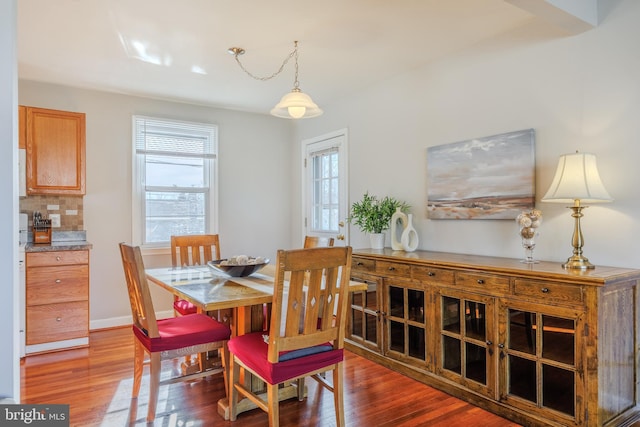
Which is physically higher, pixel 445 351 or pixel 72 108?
pixel 72 108

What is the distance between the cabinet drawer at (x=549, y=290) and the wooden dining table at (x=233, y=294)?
0.89 metres

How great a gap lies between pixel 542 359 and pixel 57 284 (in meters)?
3.79

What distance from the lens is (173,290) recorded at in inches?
93.3

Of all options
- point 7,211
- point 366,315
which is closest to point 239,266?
point 366,315

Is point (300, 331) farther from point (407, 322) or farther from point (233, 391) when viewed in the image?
point (407, 322)

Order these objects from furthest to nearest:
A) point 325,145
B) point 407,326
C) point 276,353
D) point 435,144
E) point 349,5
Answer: point 325,145
point 435,144
point 407,326
point 349,5
point 276,353

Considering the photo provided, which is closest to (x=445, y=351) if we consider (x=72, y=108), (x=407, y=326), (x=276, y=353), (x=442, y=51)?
(x=407, y=326)

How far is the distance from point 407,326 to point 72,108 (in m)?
3.86

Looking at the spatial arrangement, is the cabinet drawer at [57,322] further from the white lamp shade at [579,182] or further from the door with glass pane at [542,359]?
the white lamp shade at [579,182]

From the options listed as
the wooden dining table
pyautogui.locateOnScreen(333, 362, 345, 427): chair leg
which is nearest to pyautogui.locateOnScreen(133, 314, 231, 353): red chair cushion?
the wooden dining table

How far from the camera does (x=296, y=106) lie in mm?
2855

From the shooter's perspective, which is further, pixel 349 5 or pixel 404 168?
pixel 404 168

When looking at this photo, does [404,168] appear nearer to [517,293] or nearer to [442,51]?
[442,51]

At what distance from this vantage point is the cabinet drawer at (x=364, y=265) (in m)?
3.35
